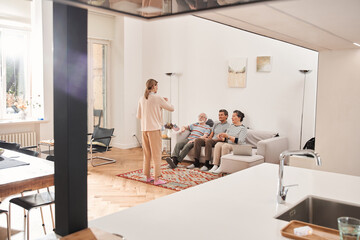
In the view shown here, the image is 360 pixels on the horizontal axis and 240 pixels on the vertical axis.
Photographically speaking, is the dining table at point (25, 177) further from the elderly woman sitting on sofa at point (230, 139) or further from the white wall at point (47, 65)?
the white wall at point (47, 65)

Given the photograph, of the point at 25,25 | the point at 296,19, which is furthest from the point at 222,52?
the point at 296,19

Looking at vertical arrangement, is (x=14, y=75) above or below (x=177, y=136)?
above

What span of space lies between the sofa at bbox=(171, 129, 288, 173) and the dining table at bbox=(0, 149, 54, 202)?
3.09 m

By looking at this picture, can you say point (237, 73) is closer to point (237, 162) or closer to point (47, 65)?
point (237, 162)

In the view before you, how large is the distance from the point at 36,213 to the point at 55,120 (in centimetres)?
334

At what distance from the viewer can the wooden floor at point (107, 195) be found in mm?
4059

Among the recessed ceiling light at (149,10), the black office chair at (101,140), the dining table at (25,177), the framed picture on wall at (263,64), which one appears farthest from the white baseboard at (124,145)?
the recessed ceiling light at (149,10)

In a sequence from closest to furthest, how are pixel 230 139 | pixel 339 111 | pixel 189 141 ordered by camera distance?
pixel 339 111 → pixel 230 139 → pixel 189 141

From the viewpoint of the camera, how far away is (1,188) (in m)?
3.02

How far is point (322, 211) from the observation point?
2279mm

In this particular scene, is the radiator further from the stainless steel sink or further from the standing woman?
the stainless steel sink

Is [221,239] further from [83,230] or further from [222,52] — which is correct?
[222,52]

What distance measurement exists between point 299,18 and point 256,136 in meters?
5.01

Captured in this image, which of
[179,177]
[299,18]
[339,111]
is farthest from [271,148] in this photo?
[299,18]
